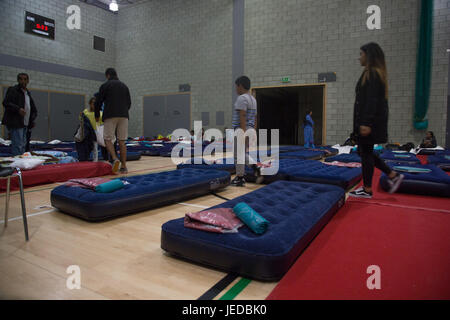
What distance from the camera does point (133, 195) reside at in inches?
99.5

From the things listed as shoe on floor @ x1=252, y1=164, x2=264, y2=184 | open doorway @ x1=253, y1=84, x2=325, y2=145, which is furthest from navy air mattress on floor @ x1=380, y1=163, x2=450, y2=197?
open doorway @ x1=253, y1=84, x2=325, y2=145

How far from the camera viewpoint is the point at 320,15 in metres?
10.4

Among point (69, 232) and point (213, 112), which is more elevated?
point (213, 112)

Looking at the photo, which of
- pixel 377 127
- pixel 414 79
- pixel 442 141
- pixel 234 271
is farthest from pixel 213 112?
pixel 234 271

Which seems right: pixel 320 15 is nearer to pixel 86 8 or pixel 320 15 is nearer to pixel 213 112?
pixel 213 112

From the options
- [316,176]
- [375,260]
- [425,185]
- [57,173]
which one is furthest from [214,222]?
[57,173]

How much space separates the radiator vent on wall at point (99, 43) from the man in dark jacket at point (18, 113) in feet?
31.9

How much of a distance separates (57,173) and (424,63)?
10.2 m

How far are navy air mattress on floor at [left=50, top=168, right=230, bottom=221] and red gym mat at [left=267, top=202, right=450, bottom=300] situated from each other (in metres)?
1.43

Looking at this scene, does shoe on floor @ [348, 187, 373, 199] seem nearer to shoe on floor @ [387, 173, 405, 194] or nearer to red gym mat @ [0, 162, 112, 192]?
shoe on floor @ [387, 173, 405, 194]

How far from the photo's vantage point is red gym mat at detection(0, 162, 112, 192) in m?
3.63

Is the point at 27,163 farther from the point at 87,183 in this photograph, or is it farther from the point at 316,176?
the point at 316,176
